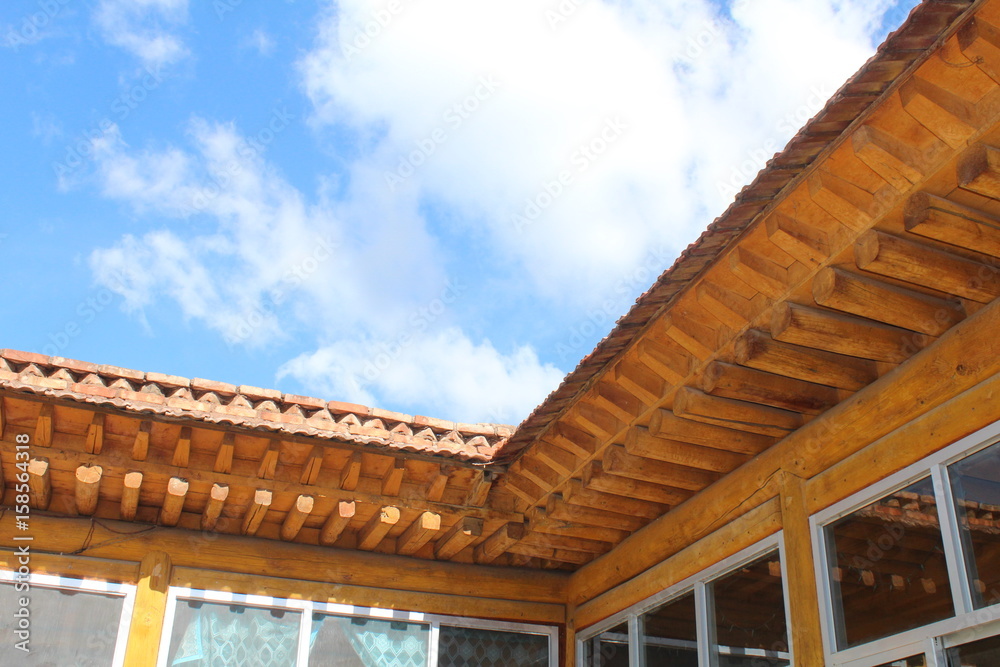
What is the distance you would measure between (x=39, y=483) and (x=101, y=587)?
87 centimetres

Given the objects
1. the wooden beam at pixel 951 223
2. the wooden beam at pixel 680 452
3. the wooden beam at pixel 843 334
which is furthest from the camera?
the wooden beam at pixel 680 452

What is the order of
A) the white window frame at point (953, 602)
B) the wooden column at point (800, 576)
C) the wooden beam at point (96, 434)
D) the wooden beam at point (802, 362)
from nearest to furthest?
the white window frame at point (953, 602), the wooden beam at point (802, 362), the wooden column at point (800, 576), the wooden beam at point (96, 434)

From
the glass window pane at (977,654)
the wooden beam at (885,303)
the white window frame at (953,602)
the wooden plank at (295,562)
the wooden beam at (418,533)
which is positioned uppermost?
the wooden beam at (885,303)

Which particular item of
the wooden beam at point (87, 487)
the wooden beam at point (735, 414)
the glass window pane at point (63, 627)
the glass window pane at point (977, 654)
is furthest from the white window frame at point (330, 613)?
the glass window pane at point (977, 654)

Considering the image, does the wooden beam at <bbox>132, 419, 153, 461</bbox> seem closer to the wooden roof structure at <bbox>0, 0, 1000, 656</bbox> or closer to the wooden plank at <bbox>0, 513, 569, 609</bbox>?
the wooden roof structure at <bbox>0, 0, 1000, 656</bbox>

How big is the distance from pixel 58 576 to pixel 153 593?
2.02 feet

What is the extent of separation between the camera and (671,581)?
19.8ft

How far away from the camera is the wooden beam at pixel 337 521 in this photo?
6.21m

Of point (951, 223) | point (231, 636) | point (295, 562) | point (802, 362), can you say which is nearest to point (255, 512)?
point (295, 562)

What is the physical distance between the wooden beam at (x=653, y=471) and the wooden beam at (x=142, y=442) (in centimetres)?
276

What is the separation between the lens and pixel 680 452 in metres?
5.43

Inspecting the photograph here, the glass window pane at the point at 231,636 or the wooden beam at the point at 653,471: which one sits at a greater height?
the wooden beam at the point at 653,471

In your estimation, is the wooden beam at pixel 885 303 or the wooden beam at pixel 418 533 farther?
the wooden beam at pixel 418 533

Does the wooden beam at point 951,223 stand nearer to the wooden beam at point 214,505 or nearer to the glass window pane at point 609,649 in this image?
the glass window pane at point 609,649
